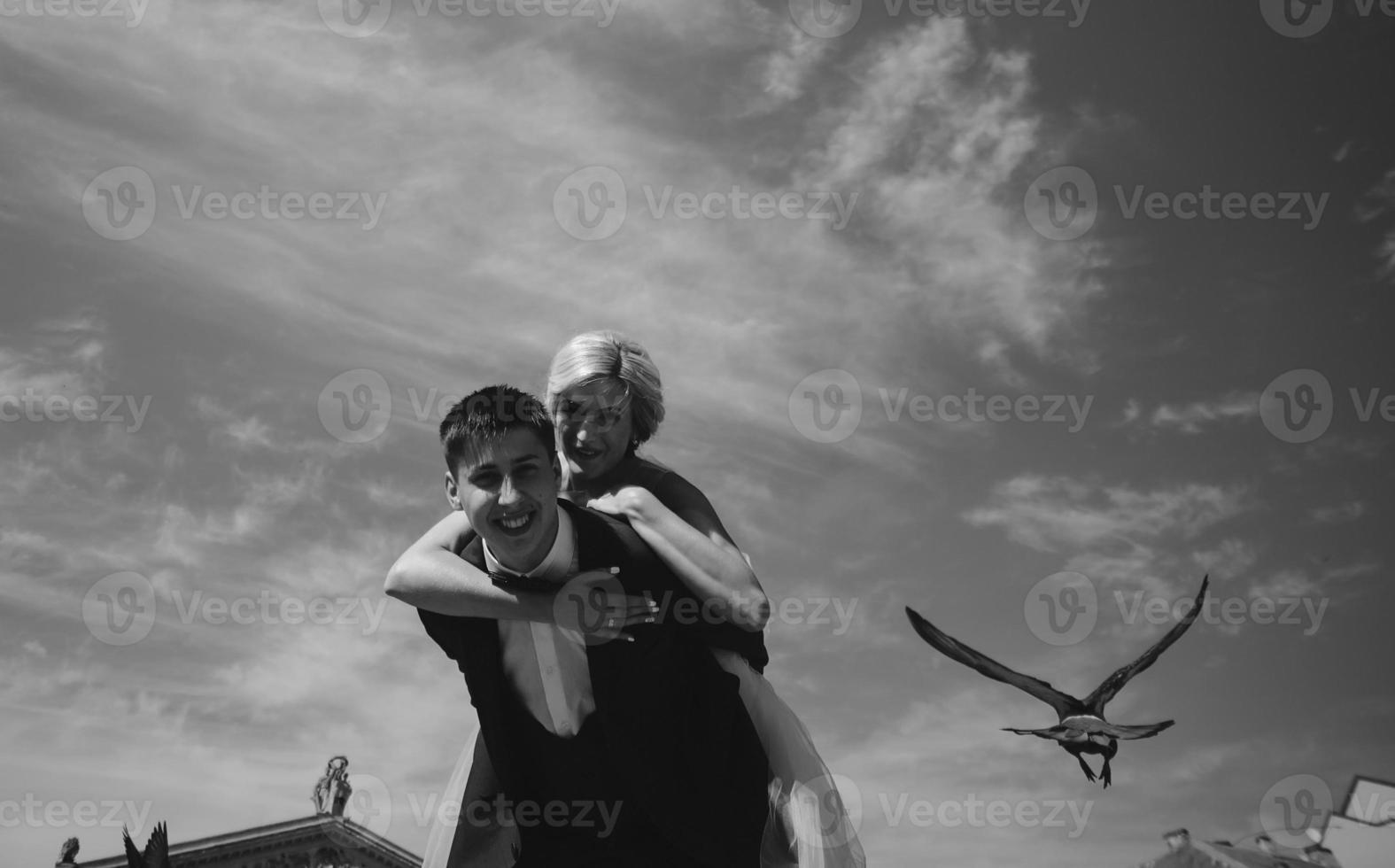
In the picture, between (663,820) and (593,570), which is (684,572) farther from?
(663,820)

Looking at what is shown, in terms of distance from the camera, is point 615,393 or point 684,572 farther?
point 615,393

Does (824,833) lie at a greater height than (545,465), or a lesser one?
lesser

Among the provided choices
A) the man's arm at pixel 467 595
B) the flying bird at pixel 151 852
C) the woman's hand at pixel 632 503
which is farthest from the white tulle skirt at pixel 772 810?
the flying bird at pixel 151 852

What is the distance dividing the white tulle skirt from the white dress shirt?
32 centimetres

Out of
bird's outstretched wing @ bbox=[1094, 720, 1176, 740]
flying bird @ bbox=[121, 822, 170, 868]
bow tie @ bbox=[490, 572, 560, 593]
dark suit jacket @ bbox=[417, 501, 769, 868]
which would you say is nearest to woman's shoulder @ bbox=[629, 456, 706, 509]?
dark suit jacket @ bbox=[417, 501, 769, 868]

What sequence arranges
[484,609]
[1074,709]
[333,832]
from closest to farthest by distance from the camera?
[484,609], [1074,709], [333,832]

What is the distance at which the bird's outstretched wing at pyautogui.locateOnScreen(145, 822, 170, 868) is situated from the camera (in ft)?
46.2

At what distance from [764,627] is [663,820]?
0.76 meters

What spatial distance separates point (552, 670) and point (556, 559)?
0.45m

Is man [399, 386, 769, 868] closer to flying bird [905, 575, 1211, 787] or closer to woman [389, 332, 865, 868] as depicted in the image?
woman [389, 332, 865, 868]

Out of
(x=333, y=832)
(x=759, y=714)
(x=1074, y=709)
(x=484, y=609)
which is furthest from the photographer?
(x=333, y=832)

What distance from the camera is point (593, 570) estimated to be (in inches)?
137

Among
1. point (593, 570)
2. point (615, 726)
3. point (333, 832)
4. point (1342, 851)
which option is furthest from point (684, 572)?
point (1342, 851)

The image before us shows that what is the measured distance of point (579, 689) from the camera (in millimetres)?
3500
